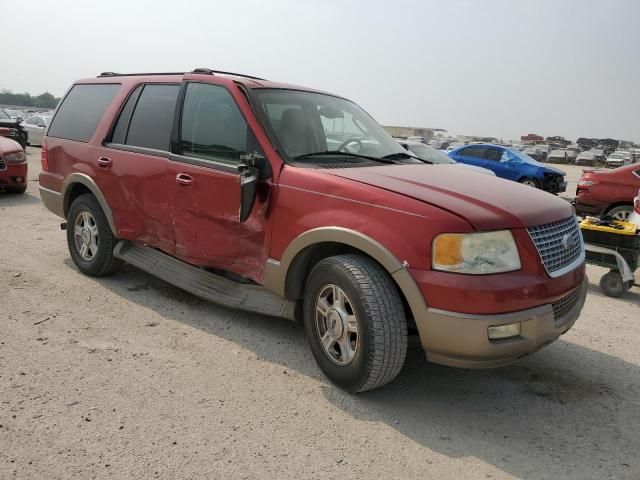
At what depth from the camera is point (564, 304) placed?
317 cm

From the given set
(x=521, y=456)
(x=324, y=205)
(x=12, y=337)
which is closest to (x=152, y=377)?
(x=12, y=337)

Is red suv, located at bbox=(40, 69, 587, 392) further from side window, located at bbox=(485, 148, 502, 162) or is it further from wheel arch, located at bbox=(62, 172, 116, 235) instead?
side window, located at bbox=(485, 148, 502, 162)

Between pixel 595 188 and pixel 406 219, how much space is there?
763cm

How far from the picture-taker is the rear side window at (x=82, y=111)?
509 cm

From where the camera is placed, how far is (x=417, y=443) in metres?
2.82

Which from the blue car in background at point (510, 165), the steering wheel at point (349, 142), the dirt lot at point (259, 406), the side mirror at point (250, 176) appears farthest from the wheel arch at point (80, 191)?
the blue car in background at point (510, 165)

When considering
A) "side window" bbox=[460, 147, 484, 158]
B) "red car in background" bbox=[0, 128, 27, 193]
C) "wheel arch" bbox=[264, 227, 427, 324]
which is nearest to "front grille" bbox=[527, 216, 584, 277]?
"wheel arch" bbox=[264, 227, 427, 324]

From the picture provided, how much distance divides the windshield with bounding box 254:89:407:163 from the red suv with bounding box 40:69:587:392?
0.02m

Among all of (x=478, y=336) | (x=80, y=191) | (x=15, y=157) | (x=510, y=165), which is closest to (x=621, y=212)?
(x=510, y=165)

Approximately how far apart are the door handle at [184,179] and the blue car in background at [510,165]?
12661 millimetres

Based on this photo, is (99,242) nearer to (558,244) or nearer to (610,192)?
(558,244)

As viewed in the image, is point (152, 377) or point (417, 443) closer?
point (417, 443)

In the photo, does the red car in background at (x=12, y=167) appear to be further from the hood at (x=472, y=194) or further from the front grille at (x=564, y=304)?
the front grille at (x=564, y=304)

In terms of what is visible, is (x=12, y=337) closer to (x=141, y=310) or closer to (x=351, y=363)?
(x=141, y=310)
